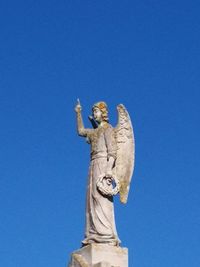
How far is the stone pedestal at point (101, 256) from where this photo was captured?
19.8 meters

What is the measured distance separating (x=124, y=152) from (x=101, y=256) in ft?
9.58

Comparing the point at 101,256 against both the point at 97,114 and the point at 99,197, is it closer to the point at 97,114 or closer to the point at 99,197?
the point at 99,197

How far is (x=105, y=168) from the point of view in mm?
20938

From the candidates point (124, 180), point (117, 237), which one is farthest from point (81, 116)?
point (117, 237)

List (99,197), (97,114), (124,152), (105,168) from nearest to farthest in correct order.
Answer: (99,197) → (105,168) → (124,152) → (97,114)

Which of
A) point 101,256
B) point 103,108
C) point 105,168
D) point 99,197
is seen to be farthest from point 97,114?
point 101,256

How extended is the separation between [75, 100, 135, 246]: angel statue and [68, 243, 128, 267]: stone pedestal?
0.19m

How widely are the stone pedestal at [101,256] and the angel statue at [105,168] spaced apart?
19 centimetres

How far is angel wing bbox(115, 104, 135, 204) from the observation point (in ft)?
69.3

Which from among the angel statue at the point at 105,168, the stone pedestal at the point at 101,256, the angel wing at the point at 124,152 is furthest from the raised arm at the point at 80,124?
the stone pedestal at the point at 101,256

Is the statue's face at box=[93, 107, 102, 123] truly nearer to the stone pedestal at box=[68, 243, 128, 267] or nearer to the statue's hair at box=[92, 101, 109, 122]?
the statue's hair at box=[92, 101, 109, 122]

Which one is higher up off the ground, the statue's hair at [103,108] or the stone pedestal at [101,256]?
the statue's hair at [103,108]

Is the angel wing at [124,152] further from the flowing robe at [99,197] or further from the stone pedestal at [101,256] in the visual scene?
the stone pedestal at [101,256]

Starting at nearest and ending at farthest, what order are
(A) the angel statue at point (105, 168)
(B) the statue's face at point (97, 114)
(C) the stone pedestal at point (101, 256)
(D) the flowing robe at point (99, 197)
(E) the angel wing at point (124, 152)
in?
(C) the stone pedestal at point (101, 256)
(D) the flowing robe at point (99, 197)
(A) the angel statue at point (105, 168)
(E) the angel wing at point (124, 152)
(B) the statue's face at point (97, 114)
